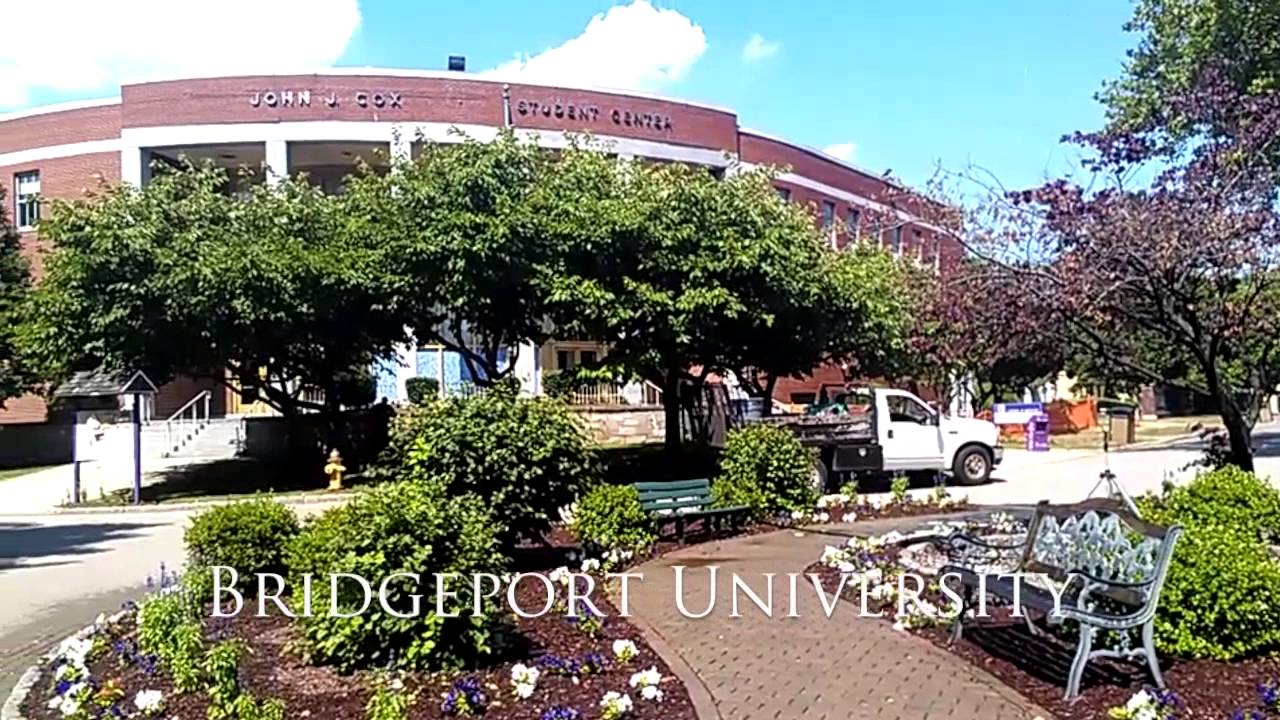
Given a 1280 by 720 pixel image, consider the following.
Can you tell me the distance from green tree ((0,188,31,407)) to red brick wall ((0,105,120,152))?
5.46 meters

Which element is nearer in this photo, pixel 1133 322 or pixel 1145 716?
pixel 1145 716

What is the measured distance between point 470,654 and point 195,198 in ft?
68.8

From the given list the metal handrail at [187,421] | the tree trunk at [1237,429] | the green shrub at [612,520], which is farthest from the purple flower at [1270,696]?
the metal handrail at [187,421]

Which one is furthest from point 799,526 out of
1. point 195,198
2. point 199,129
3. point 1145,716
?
point 199,129

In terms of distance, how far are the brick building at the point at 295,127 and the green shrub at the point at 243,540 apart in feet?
96.1

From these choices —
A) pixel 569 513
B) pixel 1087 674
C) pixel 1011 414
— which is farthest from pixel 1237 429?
pixel 1011 414

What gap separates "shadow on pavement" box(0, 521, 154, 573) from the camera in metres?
15.8

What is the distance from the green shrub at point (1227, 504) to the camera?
9.53 metres

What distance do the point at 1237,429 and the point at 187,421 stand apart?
31917mm

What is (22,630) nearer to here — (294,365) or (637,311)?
(637,311)

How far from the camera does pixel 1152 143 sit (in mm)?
13086

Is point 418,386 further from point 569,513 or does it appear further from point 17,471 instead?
point 569,513

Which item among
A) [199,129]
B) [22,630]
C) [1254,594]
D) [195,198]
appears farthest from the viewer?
[199,129]

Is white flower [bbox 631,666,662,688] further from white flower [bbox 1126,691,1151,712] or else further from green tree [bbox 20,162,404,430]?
green tree [bbox 20,162,404,430]
